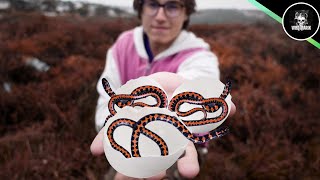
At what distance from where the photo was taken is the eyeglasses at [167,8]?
56cm

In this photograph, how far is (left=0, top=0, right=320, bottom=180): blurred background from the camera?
963 mm

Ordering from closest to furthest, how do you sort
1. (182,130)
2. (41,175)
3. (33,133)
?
1. (182,130)
2. (41,175)
3. (33,133)

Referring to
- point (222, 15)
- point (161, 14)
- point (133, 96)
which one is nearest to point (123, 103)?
point (133, 96)

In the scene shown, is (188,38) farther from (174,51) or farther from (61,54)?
(61,54)

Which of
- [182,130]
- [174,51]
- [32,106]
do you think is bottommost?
[32,106]

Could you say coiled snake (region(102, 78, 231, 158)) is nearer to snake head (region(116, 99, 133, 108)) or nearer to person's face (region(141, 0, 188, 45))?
snake head (region(116, 99, 133, 108))

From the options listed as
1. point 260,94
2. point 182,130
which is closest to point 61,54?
point 260,94

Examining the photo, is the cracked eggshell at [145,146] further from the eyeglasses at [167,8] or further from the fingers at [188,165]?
the eyeglasses at [167,8]

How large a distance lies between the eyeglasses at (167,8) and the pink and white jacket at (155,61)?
7 centimetres

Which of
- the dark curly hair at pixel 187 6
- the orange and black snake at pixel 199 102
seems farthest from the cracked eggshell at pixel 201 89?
the dark curly hair at pixel 187 6

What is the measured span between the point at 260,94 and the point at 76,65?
26.1 inches

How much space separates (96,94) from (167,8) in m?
0.62

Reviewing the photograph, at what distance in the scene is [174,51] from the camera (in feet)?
2.11

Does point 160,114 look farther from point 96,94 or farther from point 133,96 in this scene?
point 96,94
